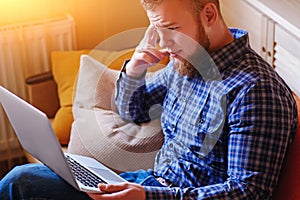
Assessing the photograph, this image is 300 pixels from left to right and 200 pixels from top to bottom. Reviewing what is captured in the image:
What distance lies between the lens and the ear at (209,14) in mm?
1640

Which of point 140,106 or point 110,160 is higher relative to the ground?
point 140,106

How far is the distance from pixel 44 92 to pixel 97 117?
1.75ft

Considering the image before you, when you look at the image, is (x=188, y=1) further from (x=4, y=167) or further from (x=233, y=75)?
(x=4, y=167)

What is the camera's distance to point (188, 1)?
5.37 feet

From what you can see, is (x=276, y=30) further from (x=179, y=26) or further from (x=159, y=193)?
(x=159, y=193)

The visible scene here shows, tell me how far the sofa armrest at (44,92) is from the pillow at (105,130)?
35cm

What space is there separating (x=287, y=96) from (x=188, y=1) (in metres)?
0.36

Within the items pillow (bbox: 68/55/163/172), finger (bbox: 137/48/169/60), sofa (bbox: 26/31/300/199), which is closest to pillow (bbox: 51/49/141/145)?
sofa (bbox: 26/31/300/199)

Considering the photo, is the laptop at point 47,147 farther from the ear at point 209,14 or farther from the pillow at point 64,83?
the pillow at point 64,83

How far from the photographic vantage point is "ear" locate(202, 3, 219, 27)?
1.64 metres

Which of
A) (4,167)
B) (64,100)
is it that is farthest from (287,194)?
(4,167)

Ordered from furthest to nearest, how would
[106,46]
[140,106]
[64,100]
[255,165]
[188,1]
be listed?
[106,46] < [64,100] < [140,106] < [188,1] < [255,165]

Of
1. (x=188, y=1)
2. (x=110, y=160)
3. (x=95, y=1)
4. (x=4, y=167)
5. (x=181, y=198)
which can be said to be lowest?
(x=4, y=167)

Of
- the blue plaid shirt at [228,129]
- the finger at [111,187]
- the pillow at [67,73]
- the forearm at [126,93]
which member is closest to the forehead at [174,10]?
the blue plaid shirt at [228,129]
